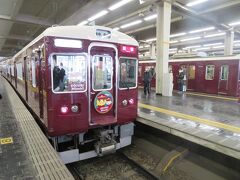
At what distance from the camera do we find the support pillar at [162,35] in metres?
9.71

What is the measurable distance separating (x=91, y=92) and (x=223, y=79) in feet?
28.9

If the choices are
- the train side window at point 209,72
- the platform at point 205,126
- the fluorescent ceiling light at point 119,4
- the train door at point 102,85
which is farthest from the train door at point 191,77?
the train door at point 102,85

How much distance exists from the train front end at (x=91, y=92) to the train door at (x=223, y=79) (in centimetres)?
738

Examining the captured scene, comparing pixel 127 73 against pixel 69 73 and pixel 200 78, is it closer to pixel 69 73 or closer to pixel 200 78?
pixel 69 73

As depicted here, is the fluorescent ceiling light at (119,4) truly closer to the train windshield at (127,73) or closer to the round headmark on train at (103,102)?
the train windshield at (127,73)

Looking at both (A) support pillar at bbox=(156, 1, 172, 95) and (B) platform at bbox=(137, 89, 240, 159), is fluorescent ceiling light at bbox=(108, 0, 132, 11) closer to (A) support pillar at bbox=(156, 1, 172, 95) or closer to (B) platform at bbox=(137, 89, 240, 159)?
(A) support pillar at bbox=(156, 1, 172, 95)

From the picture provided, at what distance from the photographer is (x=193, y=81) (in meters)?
12.1

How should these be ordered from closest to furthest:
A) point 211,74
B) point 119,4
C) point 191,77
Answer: point 119,4, point 211,74, point 191,77

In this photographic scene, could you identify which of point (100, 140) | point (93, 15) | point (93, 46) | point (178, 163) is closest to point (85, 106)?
point (100, 140)

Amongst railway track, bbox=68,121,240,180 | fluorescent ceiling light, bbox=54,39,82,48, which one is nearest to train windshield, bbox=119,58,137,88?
fluorescent ceiling light, bbox=54,39,82,48

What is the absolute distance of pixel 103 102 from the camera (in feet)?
14.3

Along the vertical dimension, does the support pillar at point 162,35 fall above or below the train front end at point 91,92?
above

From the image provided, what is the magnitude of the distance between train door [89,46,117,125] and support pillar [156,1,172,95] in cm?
621

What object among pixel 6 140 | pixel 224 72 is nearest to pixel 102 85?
pixel 6 140
